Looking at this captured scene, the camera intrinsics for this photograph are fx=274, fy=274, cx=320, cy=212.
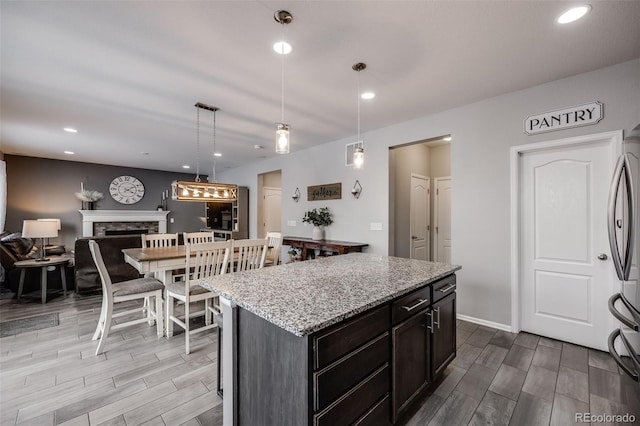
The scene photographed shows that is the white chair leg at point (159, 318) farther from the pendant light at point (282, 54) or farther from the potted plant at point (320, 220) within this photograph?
the potted plant at point (320, 220)

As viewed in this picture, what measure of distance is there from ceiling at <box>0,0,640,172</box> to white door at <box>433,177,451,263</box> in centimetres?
199

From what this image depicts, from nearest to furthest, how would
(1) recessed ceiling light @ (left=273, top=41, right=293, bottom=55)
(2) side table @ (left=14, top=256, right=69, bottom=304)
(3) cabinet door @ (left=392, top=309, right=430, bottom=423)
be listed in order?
(3) cabinet door @ (left=392, top=309, right=430, bottom=423)
(1) recessed ceiling light @ (left=273, top=41, right=293, bottom=55)
(2) side table @ (left=14, top=256, right=69, bottom=304)

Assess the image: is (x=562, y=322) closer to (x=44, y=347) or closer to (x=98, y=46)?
(x=98, y=46)

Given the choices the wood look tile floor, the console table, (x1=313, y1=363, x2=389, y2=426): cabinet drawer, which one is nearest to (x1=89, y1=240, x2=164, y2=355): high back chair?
the wood look tile floor

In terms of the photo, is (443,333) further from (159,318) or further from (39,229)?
(39,229)

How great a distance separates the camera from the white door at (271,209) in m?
7.18

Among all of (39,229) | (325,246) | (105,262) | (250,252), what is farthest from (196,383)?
(39,229)

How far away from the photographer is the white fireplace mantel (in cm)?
690

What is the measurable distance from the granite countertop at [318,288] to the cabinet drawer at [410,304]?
0.21 ft

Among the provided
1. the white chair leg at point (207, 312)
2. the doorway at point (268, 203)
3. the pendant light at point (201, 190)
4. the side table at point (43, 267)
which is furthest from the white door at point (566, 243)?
the side table at point (43, 267)

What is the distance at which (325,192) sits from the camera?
16.8 feet

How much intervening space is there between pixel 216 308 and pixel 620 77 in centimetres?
462

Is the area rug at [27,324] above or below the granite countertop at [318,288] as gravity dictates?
below

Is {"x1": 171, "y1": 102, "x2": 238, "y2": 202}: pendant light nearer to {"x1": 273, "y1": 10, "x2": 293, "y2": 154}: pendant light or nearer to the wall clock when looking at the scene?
{"x1": 273, "y1": 10, "x2": 293, "y2": 154}: pendant light
